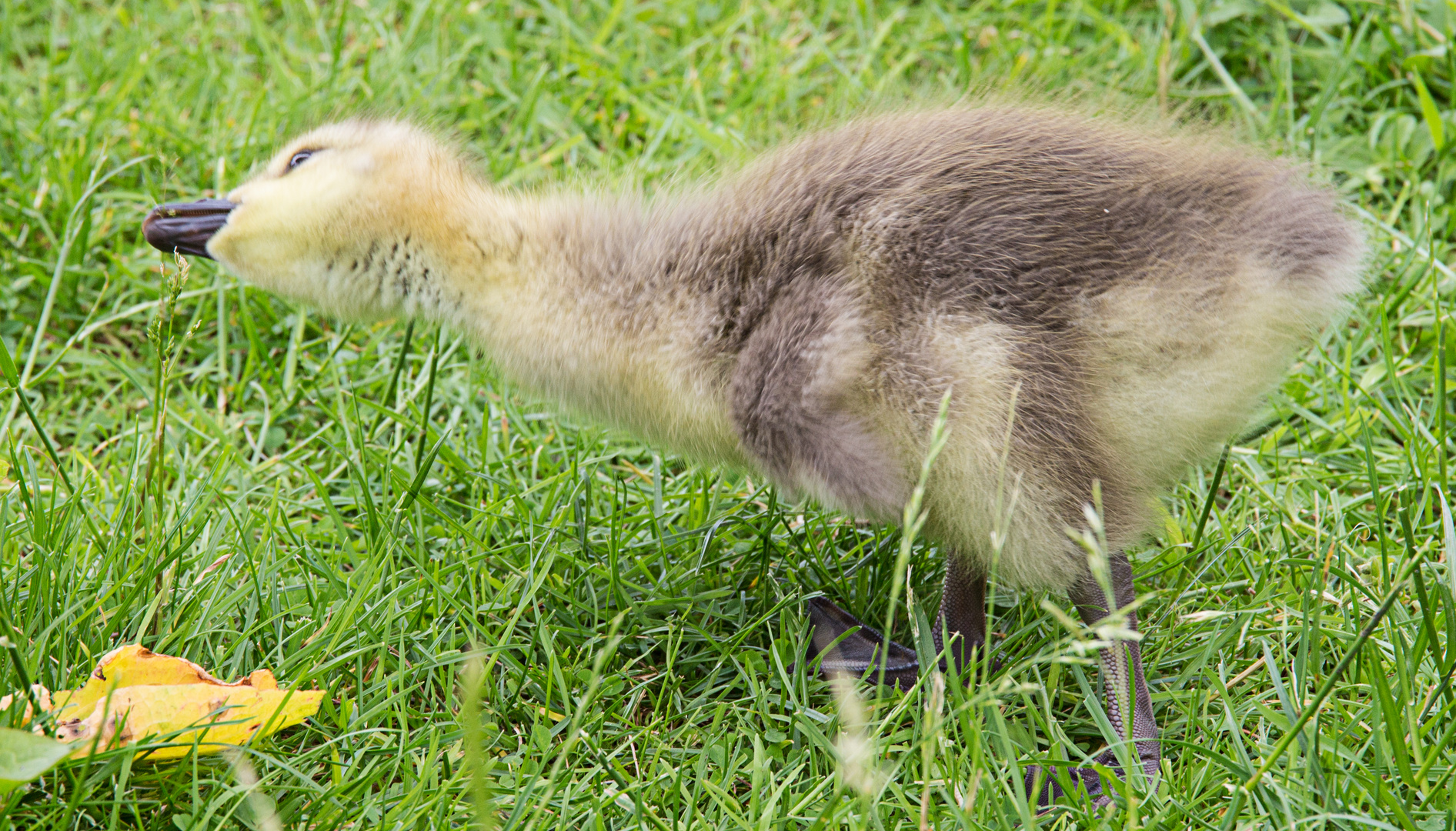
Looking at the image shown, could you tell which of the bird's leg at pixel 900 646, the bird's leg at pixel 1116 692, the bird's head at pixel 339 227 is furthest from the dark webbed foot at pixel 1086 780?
the bird's head at pixel 339 227

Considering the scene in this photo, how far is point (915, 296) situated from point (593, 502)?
1.06 metres

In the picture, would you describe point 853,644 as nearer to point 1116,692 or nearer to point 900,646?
point 900,646

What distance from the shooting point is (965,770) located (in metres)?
2.09

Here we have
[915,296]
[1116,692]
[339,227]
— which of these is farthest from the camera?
[339,227]

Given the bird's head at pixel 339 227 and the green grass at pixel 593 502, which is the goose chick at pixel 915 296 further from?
the green grass at pixel 593 502

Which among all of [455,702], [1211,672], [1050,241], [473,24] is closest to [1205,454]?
[1211,672]

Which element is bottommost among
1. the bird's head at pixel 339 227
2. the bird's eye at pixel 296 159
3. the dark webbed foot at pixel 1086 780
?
the dark webbed foot at pixel 1086 780

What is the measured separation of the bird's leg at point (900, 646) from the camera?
A: 2.57 metres

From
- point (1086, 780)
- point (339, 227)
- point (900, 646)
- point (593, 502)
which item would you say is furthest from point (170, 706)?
point (1086, 780)

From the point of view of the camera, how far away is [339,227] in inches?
94.3

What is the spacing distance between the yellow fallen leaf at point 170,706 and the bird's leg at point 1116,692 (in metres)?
1.27

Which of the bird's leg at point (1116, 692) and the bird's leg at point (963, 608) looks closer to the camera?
the bird's leg at point (1116, 692)

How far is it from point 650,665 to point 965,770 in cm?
68

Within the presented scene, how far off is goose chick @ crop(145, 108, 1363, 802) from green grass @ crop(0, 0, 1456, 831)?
0.27m
